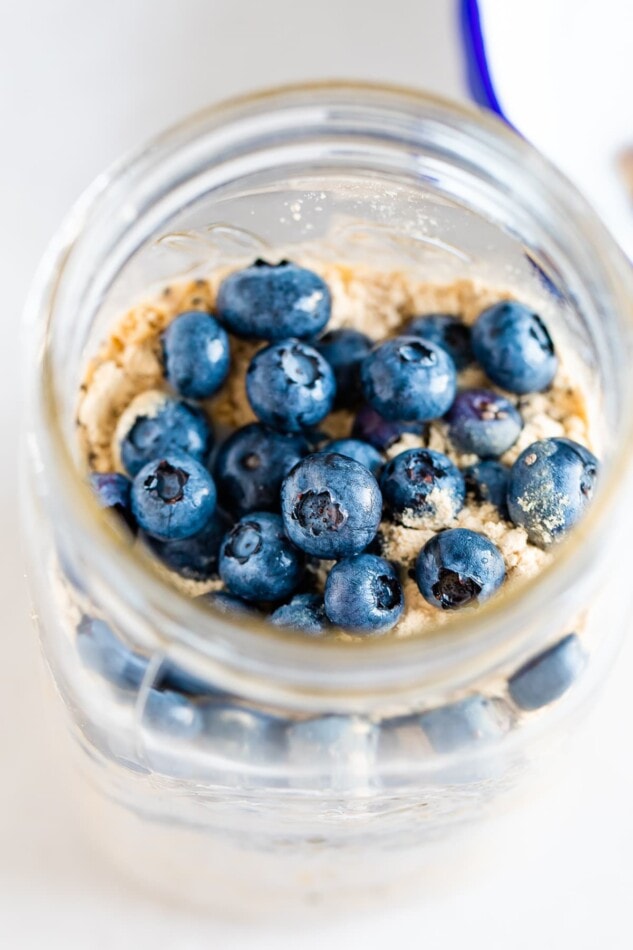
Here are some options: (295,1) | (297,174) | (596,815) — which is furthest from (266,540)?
(295,1)

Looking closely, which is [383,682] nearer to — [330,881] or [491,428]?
[491,428]

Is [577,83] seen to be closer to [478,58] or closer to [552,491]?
Result: [478,58]

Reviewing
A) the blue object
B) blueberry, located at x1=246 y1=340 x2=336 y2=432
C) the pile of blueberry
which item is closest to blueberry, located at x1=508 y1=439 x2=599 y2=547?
the pile of blueberry

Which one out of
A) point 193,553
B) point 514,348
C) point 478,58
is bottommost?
point 193,553

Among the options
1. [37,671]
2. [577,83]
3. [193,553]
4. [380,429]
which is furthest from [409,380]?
[577,83]

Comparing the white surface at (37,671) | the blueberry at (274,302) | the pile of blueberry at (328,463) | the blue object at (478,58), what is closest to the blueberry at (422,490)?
the pile of blueberry at (328,463)

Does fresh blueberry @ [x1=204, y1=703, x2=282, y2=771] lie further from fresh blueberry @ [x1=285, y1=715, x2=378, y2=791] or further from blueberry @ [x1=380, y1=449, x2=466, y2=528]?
blueberry @ [x1=380, y1=449, x2=466, y2=528]
